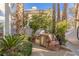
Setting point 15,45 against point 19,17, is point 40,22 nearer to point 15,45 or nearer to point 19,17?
point 19,17

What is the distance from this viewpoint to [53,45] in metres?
3.45

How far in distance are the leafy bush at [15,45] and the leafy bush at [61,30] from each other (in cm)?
46

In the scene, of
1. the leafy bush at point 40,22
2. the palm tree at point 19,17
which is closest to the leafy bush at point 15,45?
the palm tree at point 19,17

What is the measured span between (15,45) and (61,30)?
2.39ft

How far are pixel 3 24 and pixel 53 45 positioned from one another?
824mm

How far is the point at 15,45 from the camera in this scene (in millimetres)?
3377

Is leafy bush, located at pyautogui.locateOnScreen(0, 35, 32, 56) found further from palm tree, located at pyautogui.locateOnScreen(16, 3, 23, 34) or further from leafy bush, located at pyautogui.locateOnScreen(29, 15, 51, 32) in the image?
leafy bush, located at pyautogui.locateOnScreen(29, 15, 51, 32)

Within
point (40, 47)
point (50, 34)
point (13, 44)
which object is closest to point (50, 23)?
point (50, 34)

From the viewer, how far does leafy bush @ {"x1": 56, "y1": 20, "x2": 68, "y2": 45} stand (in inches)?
134

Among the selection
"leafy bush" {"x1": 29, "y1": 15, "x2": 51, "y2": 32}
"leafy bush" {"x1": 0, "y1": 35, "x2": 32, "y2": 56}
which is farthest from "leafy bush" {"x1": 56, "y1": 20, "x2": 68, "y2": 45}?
"leafy bush" {"x1": 0, "y1": 35, "x2": 32, "y2": 56}

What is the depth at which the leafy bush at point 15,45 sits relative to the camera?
11.0ft

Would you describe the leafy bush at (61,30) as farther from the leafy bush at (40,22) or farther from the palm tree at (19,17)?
the palm tree at (19,17)

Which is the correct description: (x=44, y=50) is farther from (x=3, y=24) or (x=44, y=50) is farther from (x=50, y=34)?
(x=3, y=24)

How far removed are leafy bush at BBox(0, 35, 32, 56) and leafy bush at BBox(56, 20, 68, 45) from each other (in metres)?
0.46
